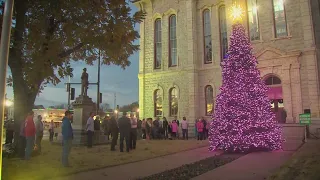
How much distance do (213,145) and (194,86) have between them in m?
15.1

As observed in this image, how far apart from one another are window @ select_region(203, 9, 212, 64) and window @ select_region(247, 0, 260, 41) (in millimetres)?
4256

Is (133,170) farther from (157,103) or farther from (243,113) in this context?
(157,103)

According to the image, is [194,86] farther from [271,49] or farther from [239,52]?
[239,52]

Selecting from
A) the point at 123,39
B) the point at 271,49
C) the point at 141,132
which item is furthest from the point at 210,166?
the point at 271,49

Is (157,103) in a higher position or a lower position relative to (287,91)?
lower

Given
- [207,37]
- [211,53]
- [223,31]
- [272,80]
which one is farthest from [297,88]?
[207,37]

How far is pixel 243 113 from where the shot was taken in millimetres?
13305

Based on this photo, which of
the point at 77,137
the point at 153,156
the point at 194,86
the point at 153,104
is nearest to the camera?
the point at 153,156

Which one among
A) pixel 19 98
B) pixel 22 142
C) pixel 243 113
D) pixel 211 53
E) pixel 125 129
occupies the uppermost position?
pixel 211 53

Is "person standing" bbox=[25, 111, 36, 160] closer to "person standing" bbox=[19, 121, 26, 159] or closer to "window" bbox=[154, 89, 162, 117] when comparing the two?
"person standing" bbox=[19, 121, 26, 159]

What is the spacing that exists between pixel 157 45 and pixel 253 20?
1079cm

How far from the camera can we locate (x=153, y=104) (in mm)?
31672

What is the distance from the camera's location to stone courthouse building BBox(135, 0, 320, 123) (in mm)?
23469

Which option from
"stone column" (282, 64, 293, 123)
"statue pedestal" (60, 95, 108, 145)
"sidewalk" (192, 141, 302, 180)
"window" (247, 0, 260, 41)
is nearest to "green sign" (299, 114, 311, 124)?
"stone column" (282, 64, 293, 123)
